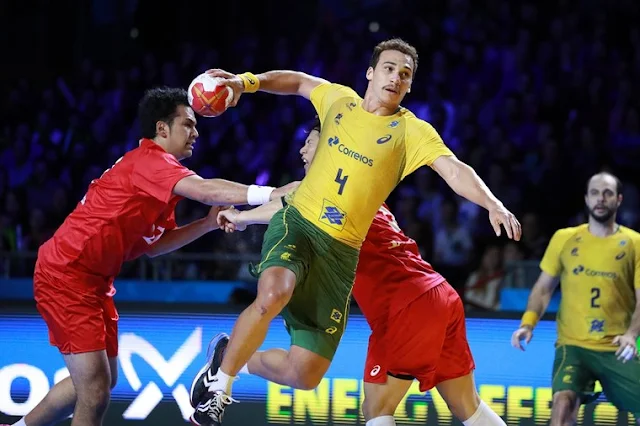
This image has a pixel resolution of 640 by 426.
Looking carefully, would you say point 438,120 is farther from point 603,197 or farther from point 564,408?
point 564,408

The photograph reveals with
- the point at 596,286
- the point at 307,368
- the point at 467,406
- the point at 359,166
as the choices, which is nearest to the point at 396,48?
the point at 359,166

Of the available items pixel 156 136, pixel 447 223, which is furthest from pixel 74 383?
pixel 447 223

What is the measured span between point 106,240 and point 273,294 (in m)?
1.31

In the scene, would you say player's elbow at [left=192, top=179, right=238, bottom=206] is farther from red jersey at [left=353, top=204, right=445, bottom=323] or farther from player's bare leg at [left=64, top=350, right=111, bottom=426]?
player's bare leg at [left=64, top=350, right=111, bottom=426]

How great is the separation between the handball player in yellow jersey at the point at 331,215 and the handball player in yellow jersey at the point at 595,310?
6.33 feet

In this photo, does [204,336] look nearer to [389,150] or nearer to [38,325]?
[38,325]

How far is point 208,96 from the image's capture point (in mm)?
5320

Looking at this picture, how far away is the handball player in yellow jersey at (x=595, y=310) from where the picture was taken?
685 cm

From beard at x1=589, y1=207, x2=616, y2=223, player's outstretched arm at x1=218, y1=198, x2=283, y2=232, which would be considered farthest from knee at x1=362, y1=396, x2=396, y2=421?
beard at x1=589, y1=207, x2=616, y2=223

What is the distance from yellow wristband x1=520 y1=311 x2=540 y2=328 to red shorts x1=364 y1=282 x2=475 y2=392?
1218 millimetres

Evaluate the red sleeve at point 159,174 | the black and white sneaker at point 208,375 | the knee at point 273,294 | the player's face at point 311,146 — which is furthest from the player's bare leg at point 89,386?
the player's face at point 311,146

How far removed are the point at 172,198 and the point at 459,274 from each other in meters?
3.59

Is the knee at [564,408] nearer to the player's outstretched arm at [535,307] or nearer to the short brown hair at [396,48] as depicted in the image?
the player's outstretched arm at [535,307]

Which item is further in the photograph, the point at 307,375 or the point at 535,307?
the point at 535,307
